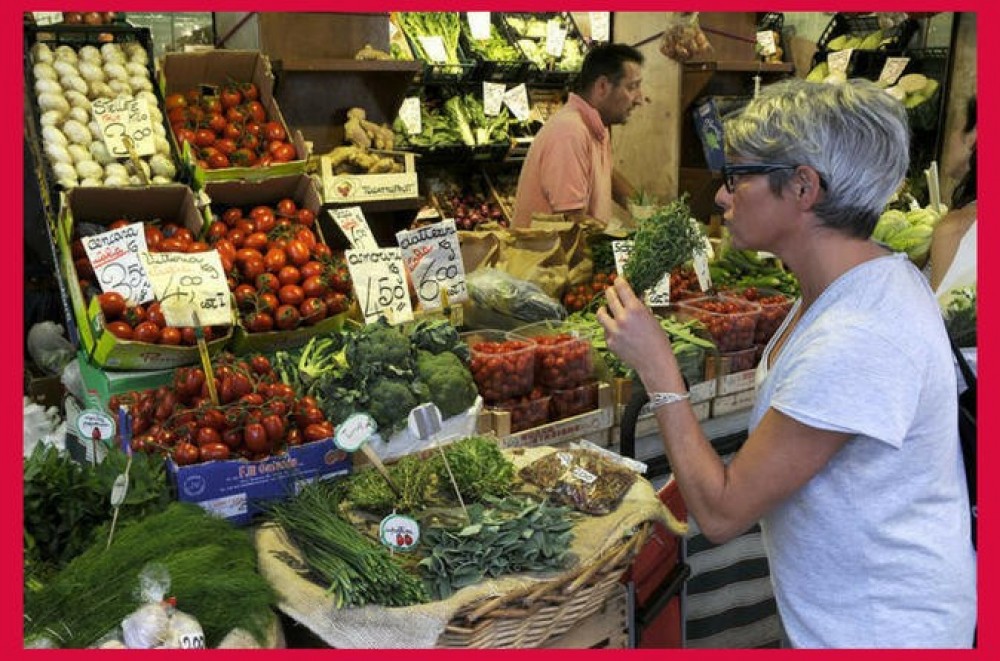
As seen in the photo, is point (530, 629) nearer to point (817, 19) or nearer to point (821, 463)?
point (821, 463)

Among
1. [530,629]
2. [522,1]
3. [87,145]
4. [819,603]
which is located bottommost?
[530,629]

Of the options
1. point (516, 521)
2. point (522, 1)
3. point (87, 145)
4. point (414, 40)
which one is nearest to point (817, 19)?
point (414, 40)

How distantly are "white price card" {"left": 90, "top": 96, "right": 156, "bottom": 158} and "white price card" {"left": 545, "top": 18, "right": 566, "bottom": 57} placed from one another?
394 centimetres

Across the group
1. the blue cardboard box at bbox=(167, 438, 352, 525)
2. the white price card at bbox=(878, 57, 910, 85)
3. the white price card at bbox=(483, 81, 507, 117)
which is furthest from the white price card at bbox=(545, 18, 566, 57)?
the blue cardboard box at bbox=(167, 438, 352, 525)

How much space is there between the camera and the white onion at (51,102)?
11.1 ft

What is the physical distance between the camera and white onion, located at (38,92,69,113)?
338cm

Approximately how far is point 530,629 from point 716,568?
1340mm

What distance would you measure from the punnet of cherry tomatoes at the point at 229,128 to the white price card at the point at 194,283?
874mm

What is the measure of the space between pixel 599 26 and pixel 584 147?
289cm

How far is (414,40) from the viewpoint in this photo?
6129 mm

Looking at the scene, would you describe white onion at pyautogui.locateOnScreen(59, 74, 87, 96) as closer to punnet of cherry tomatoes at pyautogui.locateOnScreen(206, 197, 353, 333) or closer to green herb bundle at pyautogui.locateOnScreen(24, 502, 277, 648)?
punnet of cherry tomatoes at pyautogui.locateOnScreen(206, 197, 353, 333)

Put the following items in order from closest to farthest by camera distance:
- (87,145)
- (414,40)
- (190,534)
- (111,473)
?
(190,534) → (111,473) → (87,145) → (414,40)

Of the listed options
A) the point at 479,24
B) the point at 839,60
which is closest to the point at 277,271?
the point at 479,24

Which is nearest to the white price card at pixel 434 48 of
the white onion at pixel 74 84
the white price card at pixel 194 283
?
the white onion at pixel 74 84
